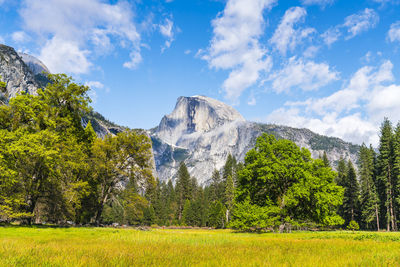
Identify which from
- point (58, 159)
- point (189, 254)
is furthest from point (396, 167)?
point (58, 159)

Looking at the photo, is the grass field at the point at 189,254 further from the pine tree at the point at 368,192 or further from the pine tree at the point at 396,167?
the pine tree at the point at 368,192

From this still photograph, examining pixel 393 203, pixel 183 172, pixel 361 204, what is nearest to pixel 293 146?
pixel 393 203

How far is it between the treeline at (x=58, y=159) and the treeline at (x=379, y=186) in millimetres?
32536

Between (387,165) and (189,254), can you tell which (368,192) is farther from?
(189,254)

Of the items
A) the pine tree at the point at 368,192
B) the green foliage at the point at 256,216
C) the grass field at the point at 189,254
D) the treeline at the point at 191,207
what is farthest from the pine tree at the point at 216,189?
the grass field at the point at 189,254

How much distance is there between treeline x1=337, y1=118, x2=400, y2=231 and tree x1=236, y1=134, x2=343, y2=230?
1578cm

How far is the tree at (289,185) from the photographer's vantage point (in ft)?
76.4

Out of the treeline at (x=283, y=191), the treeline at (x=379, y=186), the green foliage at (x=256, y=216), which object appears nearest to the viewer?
the green foliage at (x=256, y=216)

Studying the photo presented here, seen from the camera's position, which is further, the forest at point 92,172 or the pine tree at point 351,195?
the pine tree at point 351,195

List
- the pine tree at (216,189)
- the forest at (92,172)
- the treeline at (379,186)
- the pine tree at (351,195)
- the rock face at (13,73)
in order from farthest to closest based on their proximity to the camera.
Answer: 1. the rock face at (13,73)
2. the pine tree at (216,189)
3. the pine tree at (351,195)
4. the treeline at (379,186)
5. the forest at (92,172)

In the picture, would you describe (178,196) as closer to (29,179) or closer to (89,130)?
(89,130)

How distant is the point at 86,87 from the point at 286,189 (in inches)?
955

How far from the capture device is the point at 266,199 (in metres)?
25.9

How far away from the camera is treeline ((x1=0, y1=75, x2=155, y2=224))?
1939cm
